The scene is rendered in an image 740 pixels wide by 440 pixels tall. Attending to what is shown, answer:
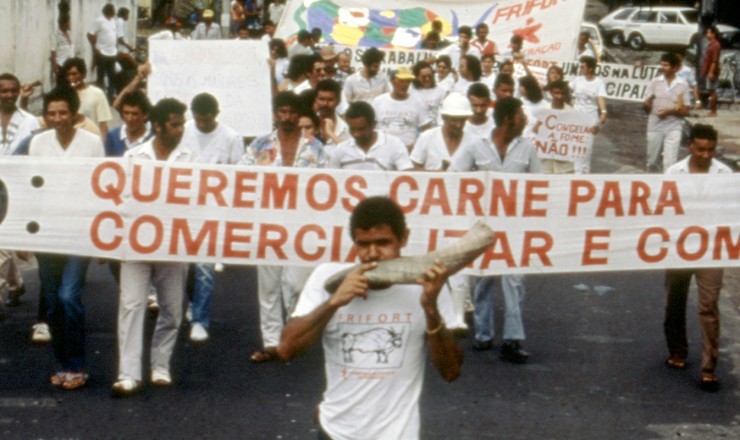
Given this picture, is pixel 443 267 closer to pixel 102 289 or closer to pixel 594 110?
pixel 102 289

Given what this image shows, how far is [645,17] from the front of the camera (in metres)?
52.1

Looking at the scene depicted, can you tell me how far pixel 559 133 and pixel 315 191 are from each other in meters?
6.17

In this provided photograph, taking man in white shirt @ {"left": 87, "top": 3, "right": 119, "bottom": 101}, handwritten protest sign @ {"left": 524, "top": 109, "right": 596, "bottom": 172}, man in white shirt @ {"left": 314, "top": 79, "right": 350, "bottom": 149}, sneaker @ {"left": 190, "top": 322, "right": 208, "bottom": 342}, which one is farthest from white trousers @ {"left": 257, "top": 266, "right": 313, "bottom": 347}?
man in white shirt @ {"left": 87, "top": 3, "right": 119, "bottom": 101}

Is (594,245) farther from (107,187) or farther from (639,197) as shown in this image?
(107,187)

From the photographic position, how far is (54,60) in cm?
2416

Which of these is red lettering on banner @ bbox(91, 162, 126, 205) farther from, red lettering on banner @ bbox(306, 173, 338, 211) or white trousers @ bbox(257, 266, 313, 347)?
white trousers @ bbox(257, 266, 313, 347)

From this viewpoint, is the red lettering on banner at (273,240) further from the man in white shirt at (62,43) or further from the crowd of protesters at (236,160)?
the man in white shirt at (62,43)

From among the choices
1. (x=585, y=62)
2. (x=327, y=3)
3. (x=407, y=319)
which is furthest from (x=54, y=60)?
(x=407, y=319)

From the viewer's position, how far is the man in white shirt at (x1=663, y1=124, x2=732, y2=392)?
30.2 ft

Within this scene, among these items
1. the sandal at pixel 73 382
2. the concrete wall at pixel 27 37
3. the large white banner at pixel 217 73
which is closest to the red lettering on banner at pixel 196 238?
the sandal at pixel 73 382

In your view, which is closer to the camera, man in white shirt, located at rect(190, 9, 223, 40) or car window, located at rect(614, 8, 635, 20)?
man in white shirt, located at rect(190, 9, 223, 40)

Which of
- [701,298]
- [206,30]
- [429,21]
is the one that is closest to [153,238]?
[701,298]

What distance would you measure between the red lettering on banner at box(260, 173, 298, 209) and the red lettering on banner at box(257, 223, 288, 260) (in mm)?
131

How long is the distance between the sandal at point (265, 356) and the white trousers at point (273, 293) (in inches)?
1.3
